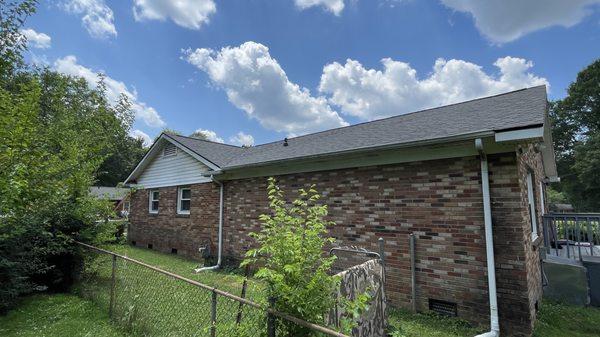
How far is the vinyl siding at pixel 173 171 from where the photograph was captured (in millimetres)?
11070

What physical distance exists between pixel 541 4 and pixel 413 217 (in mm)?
7042

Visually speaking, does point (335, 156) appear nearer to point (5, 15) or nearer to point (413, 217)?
point (413, 217)

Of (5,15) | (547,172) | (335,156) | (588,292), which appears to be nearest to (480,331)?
(588,292)

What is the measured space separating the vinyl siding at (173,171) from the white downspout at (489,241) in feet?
26.9

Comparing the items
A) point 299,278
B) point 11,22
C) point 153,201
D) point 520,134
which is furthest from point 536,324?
point 153,201

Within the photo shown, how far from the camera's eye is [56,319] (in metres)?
4.89

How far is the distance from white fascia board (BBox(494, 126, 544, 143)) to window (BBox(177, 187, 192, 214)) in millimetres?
10021

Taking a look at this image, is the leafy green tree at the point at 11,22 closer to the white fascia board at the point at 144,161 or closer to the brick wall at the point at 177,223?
the white fascia board at the point at 144,161

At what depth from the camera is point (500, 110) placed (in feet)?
19.1

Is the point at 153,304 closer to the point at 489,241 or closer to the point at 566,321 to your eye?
the point at 489,241

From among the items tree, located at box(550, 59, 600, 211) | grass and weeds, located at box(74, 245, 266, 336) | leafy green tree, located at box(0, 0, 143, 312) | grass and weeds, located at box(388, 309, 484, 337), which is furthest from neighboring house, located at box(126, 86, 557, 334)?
tree, located at box(550, 59, 600, 211)

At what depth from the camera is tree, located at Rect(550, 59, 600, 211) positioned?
95.9ft

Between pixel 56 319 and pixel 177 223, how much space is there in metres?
6.72

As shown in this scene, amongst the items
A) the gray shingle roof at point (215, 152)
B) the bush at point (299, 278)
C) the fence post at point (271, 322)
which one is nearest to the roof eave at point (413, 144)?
the bush at point (299, 278)
